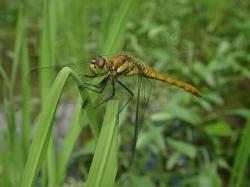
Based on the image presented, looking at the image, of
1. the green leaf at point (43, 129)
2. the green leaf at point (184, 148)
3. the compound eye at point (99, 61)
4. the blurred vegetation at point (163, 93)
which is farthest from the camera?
the green leaf at point (184, 148)

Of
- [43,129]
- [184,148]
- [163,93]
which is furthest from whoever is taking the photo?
[163,93]

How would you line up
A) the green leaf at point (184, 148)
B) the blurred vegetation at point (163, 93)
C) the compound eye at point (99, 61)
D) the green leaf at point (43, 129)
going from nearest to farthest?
the green leaf at point (43, 129)
the compound eye at point (99, 61)
the blurred vegetation at point (163, 93)
the green leaf at point (184, 148)

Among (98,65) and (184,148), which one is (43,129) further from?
(184,148)

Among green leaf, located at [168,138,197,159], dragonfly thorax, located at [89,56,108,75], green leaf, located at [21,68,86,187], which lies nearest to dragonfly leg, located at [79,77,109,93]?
dragonfly thorax, located at [89,56,108,75]

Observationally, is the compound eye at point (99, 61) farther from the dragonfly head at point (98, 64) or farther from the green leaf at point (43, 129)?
the green leaf at point (43, 129)

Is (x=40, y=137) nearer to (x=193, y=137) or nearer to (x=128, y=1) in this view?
(x=128, y=1)

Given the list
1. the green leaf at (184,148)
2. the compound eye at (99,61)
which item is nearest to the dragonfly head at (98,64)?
the compound eye at (99,61)

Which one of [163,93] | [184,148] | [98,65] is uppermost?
[98,65]

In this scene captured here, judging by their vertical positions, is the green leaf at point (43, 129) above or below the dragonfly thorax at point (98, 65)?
below

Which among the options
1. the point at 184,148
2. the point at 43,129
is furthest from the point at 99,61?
the point at 184,148
